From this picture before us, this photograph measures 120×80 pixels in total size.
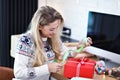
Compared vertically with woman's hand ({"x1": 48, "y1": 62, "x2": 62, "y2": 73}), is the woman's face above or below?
above

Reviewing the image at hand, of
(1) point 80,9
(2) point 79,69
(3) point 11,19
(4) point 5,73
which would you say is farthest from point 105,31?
(3) point 11,19

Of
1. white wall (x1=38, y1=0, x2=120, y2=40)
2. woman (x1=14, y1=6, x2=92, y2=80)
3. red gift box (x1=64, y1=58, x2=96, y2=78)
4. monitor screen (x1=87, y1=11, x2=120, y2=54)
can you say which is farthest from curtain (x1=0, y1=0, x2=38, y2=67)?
red gift box (x1=64, y1=58, x2=96, y2=78)

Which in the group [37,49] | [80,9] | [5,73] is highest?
[80,9]

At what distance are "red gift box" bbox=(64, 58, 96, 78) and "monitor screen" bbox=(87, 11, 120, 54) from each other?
376mm

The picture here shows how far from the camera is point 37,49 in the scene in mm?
1742

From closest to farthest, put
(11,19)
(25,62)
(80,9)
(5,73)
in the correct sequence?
(25,62) → (5,73) → (80,9) → (11,19)

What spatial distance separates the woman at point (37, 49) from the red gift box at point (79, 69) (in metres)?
0.09

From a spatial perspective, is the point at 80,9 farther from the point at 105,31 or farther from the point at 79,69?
the point at 79,69

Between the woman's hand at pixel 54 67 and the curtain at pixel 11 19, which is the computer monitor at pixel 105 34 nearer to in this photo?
the woman's hand at pixel 54 67

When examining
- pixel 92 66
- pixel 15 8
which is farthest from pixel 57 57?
pixel 15 8

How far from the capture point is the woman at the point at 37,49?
1.68 meters

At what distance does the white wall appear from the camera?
93.1 inches

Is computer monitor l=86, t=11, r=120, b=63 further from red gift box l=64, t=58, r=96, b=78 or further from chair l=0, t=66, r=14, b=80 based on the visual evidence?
chair l=0, t=66, r=14, b=80

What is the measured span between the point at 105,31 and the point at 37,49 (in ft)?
2.26
